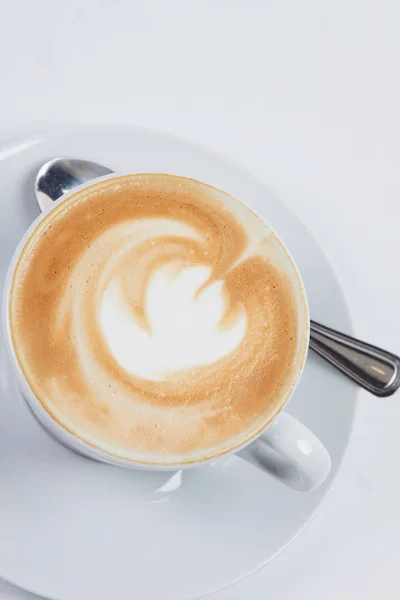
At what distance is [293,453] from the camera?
95cm

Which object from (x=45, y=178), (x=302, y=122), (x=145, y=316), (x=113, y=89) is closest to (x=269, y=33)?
(x=302, y=122)

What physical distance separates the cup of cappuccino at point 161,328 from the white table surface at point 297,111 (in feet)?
1.06

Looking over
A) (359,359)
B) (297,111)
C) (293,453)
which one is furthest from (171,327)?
(297,111)

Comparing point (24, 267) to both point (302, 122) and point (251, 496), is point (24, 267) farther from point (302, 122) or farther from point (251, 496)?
point (302, 122)

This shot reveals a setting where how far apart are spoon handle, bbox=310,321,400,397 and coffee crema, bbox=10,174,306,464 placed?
0.16 m

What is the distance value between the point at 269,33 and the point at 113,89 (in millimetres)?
343

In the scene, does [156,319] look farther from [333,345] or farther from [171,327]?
[333,345]

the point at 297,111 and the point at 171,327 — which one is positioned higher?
the point at 297,111

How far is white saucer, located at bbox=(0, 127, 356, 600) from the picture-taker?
1041 mm

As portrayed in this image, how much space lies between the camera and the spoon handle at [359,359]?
3.84 feet

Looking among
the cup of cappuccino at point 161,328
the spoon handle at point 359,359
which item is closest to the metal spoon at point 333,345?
the spoon handle at point 359,359

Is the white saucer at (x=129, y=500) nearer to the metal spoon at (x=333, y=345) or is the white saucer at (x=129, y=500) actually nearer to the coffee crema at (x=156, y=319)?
the metal spoon at (x=333, y=345)

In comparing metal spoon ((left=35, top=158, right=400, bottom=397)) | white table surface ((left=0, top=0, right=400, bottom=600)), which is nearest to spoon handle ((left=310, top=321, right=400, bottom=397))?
metal spoon ((left=35, top=158, right=400, bottom=397))

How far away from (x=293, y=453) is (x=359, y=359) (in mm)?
294
